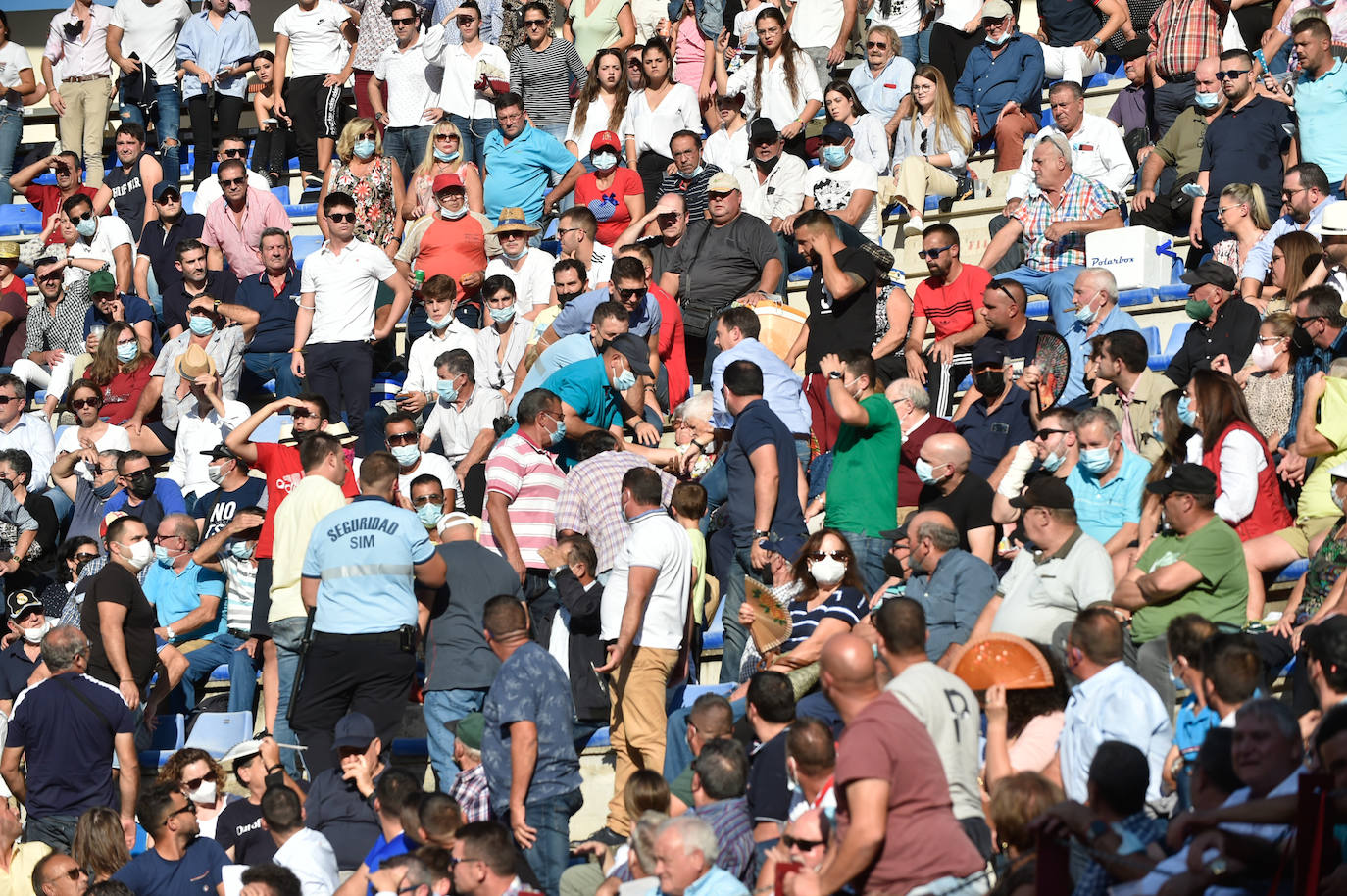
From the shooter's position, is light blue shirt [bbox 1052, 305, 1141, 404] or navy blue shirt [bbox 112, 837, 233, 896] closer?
navy blue shirt [bbox 112, 837, 233, 896]

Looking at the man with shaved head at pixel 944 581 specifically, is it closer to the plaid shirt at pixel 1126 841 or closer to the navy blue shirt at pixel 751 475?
the navy blue shirt at pixel 751 475

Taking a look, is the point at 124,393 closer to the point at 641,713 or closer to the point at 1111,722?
the point at 641,713

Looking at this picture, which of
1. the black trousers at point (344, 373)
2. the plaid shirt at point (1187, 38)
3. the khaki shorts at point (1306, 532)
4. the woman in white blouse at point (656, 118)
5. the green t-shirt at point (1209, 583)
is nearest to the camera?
the green t-shirt at point (1209, 583)

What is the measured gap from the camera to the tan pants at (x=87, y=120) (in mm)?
16266

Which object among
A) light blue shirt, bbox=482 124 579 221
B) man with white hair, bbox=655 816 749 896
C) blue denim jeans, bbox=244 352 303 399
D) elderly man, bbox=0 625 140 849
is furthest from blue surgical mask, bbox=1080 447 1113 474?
light blue shirt, bbox=482 124 579 221

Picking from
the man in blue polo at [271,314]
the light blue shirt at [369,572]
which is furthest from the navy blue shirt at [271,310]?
the light blue shirt at [369,572]

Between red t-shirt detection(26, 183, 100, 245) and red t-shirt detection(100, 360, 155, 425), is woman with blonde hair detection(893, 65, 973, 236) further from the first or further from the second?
red t-shirt detection(26, 183, 100, 245)

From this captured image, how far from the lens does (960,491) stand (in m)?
8.63

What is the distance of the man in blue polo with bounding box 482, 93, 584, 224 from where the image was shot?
540 inches

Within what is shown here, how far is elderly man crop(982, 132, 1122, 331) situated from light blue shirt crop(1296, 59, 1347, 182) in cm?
123

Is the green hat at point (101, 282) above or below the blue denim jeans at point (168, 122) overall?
below

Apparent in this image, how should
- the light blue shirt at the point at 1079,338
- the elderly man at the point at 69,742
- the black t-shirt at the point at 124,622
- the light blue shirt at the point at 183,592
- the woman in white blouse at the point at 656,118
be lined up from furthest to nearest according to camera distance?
1. the woman in white blouse at the point at 656,118
2. the light blue shirt at the point at 183,592
3. the light blue shirt at the point at 1079,338
4. the black t-shirt at the point at 124,622
5. the elderly man at the point at 69,742

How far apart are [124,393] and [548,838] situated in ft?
21.2

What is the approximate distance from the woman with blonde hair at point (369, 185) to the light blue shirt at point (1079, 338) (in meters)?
5.23
